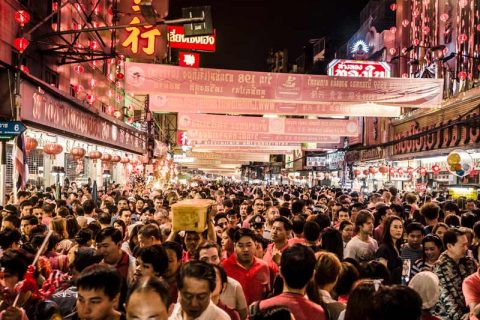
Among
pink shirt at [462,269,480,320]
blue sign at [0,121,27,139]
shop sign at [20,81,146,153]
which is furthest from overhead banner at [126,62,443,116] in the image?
pink shirt at [462,269,480,320]

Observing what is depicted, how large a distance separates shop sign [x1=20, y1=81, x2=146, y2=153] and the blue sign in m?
1.72

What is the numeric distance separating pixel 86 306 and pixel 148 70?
1146 cm

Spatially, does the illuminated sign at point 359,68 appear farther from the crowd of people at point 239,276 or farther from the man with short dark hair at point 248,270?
the man with short dark hair at point 248,270

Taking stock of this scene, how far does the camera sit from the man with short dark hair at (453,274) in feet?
18.0

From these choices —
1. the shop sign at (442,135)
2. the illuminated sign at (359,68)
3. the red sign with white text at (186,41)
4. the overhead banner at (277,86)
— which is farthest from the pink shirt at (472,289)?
the red sign with white text at (186,41)

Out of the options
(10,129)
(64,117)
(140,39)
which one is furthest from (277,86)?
(10,129)

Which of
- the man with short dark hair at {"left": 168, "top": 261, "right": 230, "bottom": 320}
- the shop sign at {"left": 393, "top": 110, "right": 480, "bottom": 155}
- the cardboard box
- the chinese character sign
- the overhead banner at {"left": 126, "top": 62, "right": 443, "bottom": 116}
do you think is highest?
the chinese character sign

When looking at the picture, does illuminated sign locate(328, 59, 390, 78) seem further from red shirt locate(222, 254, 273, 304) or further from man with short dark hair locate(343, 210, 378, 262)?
red shirt locate(222, 254, 273, 304)

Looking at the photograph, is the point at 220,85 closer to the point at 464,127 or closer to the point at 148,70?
the point at 148,70

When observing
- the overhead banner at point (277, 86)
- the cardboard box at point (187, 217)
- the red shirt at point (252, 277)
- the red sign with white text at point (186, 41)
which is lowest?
the red shirt at point (252, 277)

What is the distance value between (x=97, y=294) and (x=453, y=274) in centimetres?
404

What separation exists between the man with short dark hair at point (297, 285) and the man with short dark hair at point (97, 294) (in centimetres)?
117

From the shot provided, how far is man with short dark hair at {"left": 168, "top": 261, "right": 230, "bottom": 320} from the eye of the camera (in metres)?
3.87

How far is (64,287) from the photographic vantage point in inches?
193
